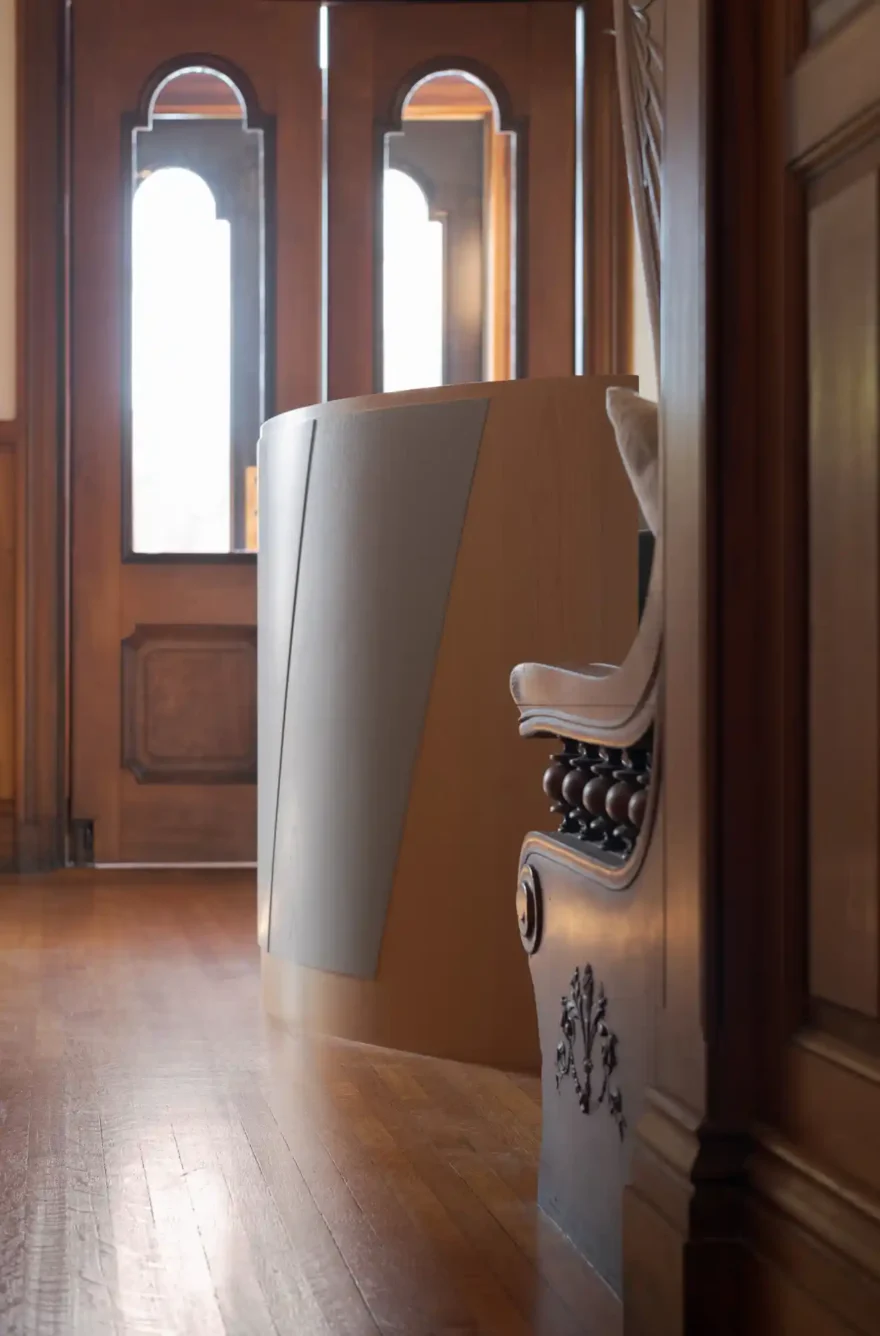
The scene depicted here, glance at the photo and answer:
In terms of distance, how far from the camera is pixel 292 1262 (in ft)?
5.29

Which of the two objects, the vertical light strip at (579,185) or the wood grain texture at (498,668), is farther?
the vertical light strip at (579,185)

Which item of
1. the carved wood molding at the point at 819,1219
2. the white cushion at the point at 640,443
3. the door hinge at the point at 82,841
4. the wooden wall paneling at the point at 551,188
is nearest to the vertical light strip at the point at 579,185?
the wooden wall paneling at the point at 551,188

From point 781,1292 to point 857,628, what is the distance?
0.51 m

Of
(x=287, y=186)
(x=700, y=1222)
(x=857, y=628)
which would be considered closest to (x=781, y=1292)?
(x=700, y=1222)

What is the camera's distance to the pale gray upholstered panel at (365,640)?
252cm

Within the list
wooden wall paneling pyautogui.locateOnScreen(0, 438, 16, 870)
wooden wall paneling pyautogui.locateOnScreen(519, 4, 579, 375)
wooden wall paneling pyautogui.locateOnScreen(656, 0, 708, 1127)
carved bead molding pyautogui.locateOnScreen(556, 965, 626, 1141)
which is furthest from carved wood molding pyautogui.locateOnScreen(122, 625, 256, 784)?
wooden wall paneling pyautogui.locateOnScreen(656, 0, 708, 1127)

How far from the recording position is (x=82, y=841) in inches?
197

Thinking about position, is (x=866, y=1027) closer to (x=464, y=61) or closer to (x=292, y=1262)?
(x=292, y=1262)

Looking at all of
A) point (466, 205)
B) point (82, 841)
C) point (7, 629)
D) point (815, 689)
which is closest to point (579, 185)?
point (466, 205)

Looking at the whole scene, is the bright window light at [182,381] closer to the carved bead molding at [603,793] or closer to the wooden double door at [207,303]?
the wooden double door at [207,303]

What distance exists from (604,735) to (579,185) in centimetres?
388

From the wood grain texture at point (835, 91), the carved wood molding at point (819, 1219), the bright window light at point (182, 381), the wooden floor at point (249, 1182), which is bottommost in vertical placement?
the wooden floor at point (249, 1182)

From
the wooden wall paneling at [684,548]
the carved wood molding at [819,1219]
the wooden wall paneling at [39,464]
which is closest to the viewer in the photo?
the carved wood molding at [819,1219]

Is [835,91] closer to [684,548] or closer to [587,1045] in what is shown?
[684,548]
